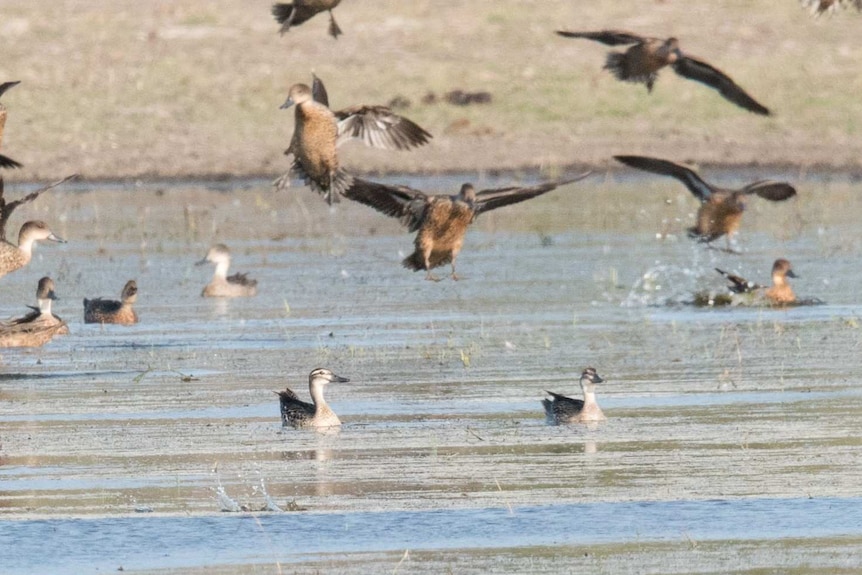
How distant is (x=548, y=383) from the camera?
12.8 metres

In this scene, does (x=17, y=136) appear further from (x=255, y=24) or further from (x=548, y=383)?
(x=548, y=383)

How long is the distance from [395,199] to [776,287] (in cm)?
526

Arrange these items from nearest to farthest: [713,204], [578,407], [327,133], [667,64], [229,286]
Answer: [578,407], [327,133], [667,64], [713,204], [229,286]

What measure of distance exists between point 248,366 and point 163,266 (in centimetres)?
696

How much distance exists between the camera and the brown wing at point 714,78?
13.7 metres

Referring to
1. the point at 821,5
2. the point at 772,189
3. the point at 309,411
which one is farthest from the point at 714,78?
the point at 309,411

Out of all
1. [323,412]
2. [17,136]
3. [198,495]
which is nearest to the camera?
[198,495]

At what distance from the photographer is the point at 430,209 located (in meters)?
12.6

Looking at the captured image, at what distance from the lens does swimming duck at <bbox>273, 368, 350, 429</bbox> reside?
37.0 ft

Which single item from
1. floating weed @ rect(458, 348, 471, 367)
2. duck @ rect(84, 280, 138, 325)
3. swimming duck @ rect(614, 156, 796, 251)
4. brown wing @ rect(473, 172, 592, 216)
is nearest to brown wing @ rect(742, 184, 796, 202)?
swimming duck @ rect(614, 156, 796, 251)

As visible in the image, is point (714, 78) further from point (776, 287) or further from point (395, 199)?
point (776, 287)

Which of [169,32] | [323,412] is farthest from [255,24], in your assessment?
[323,412]

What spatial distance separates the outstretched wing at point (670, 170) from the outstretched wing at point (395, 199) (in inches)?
55.7

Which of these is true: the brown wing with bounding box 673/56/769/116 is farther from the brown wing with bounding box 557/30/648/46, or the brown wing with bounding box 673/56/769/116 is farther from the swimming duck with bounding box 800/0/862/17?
the swimming duck with bounding box 800/0/862/17
